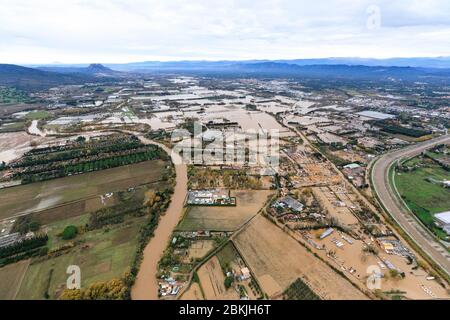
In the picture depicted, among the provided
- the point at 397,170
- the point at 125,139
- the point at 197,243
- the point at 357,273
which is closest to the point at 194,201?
the point at 197,243

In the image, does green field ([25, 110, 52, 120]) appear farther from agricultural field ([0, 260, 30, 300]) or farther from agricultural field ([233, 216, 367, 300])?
agricultural field ([233, 216, 367, 300])

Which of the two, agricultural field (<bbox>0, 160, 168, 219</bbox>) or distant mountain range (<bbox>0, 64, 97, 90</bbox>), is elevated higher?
distant mountain range (<bbox>0, 64, 97, 90</bbox>)

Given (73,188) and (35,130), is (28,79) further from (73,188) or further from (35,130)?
(73,188)

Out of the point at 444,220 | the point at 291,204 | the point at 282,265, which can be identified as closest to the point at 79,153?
the point at 291,204

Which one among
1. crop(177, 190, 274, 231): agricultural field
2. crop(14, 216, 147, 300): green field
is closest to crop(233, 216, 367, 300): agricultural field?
crop(177, 190, 274, 231): agricultural field

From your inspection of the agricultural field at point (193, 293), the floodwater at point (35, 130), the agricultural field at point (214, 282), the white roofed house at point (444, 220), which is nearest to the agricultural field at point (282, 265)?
the agricultural field at point (214, 282)

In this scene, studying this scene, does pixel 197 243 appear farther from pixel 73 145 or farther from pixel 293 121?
pixel 293 121
